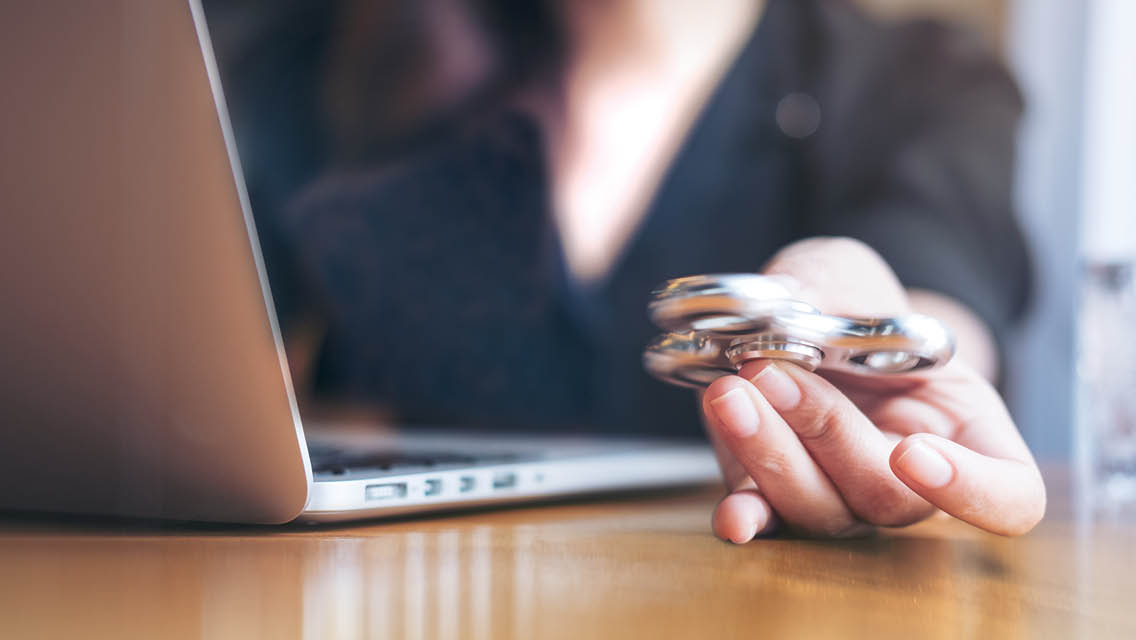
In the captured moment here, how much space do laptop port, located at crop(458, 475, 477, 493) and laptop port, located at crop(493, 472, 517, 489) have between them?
0.01 m

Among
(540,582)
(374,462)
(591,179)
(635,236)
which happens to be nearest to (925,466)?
(540,582)

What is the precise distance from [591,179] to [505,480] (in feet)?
2.83

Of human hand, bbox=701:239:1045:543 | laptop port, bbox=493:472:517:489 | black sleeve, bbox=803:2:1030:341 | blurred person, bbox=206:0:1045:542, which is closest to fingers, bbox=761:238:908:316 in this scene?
human hand, bbox=701:239:1045:543

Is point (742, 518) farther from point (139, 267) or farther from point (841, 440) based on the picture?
point (139, 267)

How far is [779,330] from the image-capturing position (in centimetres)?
26

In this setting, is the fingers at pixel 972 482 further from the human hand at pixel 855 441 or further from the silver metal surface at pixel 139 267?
the silver metal surface at pixel 139 267

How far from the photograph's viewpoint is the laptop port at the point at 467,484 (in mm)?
351

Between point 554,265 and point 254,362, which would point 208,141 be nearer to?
point 254,362

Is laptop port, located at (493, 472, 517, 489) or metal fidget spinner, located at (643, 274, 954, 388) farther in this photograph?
laptop port, located at (493, 472, 517, 489)

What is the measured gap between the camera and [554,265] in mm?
1068

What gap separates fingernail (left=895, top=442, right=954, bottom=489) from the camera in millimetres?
262

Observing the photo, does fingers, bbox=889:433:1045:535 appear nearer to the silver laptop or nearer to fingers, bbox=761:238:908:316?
fingers, bbox=761:238:908:316

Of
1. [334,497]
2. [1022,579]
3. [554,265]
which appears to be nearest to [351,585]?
[334,497]

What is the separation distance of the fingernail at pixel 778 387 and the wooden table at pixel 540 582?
0.05m
